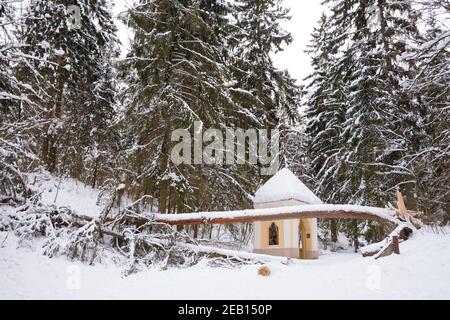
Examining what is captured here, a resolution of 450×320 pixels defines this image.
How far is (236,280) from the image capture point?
6598 mm

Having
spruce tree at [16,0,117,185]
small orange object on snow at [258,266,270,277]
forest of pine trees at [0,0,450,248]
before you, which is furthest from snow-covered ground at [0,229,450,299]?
spruce tree at [16,0,117,185]

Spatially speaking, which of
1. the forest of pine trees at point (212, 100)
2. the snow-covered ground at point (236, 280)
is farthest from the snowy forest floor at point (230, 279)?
the forest of pine trees at point (212, 100)

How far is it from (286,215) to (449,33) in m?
5.96

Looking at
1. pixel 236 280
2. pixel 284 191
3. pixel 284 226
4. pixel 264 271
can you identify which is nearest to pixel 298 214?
pixel 264 271

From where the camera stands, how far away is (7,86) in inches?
310

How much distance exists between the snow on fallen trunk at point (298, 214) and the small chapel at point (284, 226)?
3.24m

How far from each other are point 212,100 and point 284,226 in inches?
222

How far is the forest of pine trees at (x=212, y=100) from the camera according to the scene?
367 inches

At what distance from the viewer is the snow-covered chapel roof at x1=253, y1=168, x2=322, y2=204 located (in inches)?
500

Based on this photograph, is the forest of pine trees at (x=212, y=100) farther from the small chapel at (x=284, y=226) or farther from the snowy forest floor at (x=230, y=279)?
the snowy forest floor at (x=230, y=279)

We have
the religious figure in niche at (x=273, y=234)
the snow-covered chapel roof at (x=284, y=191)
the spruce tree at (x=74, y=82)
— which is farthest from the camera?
the spruce tree at (x=74, y=82)

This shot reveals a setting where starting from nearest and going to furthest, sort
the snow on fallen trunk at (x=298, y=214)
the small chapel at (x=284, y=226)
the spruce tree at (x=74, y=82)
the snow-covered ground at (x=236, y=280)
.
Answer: the snow-covered ground at (x=236, y=280) < the snow on fallen trunk at (x=298, y=214) < the small chapel at (x=284, y=226) < the spruce tree at (x=74, y=82)
